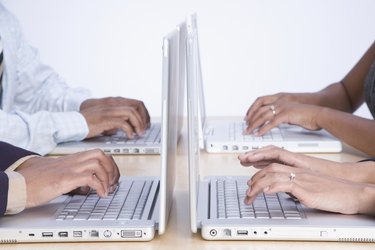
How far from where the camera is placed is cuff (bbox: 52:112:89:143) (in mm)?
1851

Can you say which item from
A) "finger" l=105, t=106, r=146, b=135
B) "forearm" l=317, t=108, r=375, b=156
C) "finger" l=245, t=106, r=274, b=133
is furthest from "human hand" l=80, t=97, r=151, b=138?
"forearm" l=317, t=108, r=375, b=156

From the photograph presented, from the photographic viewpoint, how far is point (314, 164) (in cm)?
142

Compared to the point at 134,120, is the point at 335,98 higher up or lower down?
higher up

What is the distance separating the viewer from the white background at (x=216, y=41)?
382 cm

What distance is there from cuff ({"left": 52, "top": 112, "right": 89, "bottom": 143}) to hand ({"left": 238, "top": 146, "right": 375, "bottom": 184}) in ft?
A: 2.03

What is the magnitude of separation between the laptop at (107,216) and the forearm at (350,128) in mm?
686

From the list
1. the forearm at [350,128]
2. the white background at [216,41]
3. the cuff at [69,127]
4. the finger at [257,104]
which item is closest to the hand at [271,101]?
the finger at [257,104]

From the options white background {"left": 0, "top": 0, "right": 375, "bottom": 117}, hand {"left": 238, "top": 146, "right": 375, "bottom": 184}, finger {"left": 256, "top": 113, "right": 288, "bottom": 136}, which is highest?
white background {"left": 0, "top": 0, "right": 375, "bottom": 117}

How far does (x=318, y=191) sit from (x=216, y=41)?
107 inches

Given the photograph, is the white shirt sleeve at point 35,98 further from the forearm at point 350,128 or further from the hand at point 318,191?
the hand at point 318,191

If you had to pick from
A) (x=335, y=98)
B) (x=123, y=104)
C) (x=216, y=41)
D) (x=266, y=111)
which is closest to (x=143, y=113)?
(x=123, y=104)

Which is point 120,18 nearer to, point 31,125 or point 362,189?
point 31,125

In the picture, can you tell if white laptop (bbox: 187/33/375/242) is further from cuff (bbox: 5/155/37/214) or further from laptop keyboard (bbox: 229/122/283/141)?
laptop keyboard (bbox: 229/122/283/141)

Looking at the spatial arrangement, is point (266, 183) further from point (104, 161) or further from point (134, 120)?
point (134, 120)
